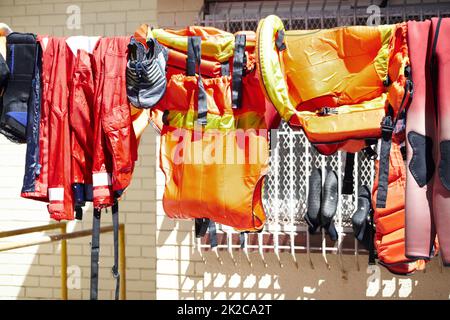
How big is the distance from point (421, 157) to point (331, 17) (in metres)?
2.02

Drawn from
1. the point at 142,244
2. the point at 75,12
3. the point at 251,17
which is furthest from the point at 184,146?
the point at 75,12

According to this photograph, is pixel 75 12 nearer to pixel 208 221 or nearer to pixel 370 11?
pixel 370 11

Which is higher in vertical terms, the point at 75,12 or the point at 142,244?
the point at 75,12

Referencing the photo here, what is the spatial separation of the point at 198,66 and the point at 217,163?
0.46 meters

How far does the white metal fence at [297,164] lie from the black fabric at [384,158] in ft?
5.24

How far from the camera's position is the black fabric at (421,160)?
2.44 m

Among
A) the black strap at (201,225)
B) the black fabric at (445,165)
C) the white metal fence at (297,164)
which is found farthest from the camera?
the white metal fence at (297,164)

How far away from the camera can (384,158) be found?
8.17ft

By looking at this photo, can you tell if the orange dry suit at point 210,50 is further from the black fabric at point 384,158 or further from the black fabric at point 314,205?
the black fabric at point 384,158

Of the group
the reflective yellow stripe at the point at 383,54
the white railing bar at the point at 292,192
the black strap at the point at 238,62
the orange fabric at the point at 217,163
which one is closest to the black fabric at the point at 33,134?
the orange fabric at the point at 217,163

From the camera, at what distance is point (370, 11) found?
4164 millimetres

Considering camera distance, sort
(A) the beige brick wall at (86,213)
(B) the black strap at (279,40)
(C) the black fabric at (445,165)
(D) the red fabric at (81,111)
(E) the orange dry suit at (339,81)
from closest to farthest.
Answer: (C) the black fabric at (445,165) → (E) the orange dry suit at (339,81) → (B) the black strap at (279,40) → (D) the red fabric at (81,111) → (A) the beige brick wall at (86,213)

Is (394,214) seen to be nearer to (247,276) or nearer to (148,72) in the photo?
(148,72)

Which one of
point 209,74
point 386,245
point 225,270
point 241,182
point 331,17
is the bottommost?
point 225,270
